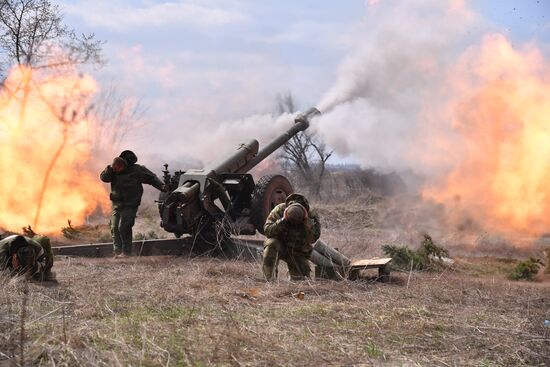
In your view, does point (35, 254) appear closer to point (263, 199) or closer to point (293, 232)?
point (293, 232)

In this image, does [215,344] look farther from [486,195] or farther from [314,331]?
[486,195]

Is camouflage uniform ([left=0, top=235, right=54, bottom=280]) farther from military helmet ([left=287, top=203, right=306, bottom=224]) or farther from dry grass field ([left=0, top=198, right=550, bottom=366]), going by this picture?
military helmet ([left=287, top=203, right=306, bottom=224])

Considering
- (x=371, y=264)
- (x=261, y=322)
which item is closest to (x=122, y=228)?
(x=371, y=264)

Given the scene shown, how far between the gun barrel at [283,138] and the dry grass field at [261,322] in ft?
15.4

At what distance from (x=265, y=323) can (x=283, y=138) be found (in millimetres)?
8571

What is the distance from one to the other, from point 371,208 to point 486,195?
7622 millimetres

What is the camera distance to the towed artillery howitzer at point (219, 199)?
10.9 m

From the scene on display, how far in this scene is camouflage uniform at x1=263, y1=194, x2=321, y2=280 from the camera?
829cm

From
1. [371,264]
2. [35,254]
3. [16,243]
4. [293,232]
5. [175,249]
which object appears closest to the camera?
[16,243]

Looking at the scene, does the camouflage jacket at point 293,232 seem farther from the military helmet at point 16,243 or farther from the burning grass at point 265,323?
the military helmet at point 16,243

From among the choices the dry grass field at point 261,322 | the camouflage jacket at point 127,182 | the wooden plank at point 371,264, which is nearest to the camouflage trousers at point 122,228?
the camouflage jacket at point 127,182

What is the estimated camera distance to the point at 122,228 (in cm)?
1113

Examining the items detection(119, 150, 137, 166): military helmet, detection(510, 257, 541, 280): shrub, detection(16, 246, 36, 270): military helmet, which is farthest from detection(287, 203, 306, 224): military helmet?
detection(510, 257, 541, 280): shrub

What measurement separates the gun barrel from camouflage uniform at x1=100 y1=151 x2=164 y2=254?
191 cm
